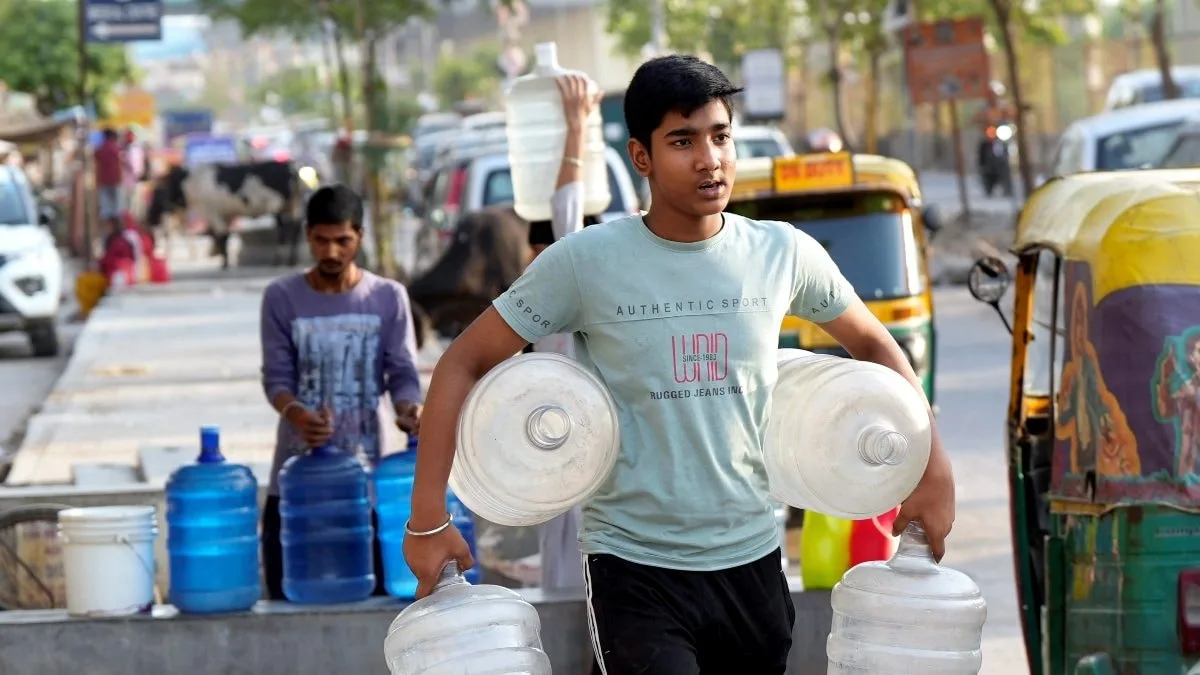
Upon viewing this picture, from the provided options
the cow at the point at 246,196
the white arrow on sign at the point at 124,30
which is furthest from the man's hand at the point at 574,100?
the cow at the point at 246,196

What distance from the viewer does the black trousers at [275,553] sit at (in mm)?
7285

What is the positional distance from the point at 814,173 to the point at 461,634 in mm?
7724

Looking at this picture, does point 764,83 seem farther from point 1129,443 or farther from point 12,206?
point 1129,443

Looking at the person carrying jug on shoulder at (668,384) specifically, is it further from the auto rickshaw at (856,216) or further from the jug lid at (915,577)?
the auto rickshaw at (856,216)

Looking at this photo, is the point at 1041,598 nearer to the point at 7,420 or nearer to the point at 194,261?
the point at 7,420

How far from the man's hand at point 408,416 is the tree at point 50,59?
59.2m

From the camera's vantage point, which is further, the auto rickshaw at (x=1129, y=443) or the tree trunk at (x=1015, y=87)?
the tree trunk at (x=1015, y=87)

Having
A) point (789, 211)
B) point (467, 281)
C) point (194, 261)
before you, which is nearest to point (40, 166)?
point (194, 261)

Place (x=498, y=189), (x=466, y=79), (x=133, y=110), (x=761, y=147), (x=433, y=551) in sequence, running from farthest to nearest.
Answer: (x=466, y=79) < (x=133, y=110) < (x=761, y=147) < (x=498, y=189) < (x=433, y=551)

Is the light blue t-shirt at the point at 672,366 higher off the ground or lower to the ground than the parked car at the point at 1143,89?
higher

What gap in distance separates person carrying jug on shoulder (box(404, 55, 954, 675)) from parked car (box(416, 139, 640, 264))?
47.0ft

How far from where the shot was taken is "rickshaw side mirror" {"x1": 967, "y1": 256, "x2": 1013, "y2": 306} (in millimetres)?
6992

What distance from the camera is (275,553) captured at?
7414 mm

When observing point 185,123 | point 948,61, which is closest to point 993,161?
point 948,61
